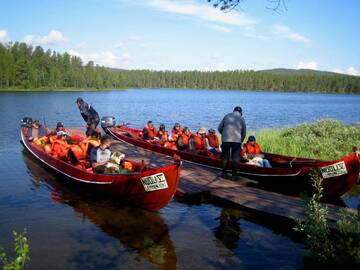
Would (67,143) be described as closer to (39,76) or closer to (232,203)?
(232,203)

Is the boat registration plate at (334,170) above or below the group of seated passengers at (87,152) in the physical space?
above

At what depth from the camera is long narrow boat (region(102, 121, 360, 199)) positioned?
9266mm

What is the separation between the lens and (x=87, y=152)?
40.4ft

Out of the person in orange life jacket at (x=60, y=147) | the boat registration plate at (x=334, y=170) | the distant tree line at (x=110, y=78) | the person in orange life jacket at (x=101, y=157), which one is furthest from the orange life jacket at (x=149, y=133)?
the distant tree line at (x=110, y=78)

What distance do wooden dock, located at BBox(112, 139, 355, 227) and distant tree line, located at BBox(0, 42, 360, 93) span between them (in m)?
74.4

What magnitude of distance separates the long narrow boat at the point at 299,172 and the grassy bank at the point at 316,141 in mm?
3029

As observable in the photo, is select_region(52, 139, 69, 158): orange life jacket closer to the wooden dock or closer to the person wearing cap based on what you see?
the wooden dock

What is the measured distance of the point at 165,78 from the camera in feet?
591

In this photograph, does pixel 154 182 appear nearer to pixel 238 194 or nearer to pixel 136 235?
pixel 136 235

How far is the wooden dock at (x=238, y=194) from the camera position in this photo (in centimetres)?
860

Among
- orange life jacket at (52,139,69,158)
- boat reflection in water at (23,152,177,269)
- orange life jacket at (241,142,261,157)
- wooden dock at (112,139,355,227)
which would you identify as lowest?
boat reflection in water at (23,152,177,269)

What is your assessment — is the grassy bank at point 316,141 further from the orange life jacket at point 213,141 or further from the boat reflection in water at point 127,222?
the boat reflection in water at point 127,222

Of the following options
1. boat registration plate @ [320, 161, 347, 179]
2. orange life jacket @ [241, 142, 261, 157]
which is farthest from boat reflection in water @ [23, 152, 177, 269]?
orange life jacket @ [241, 142, 261, 157]

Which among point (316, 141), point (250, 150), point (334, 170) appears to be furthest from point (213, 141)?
point (334, 170)
